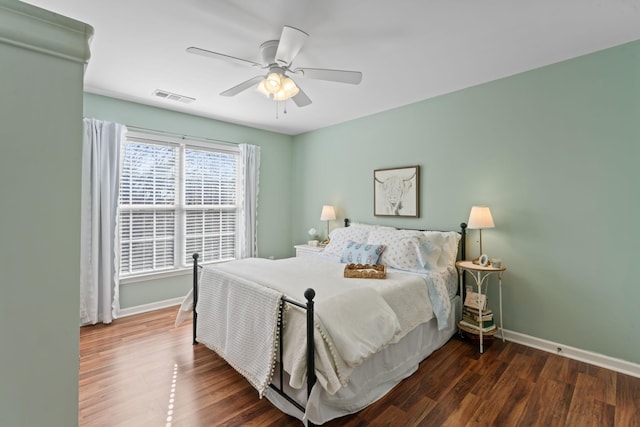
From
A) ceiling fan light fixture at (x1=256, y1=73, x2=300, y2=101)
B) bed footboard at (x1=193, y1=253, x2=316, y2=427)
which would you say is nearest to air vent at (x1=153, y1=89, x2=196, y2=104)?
ceiling fan light fixture at (x1=256, y1=73, x2=300, y2=101)

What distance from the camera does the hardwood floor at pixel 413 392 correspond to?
1.92 m

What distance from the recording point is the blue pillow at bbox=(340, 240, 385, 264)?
10.3 ft

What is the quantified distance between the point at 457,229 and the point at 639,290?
1.46 m

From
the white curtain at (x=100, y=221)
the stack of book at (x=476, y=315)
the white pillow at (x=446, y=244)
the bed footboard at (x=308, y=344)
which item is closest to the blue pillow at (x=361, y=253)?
the white pillow at (x=446, y=244)

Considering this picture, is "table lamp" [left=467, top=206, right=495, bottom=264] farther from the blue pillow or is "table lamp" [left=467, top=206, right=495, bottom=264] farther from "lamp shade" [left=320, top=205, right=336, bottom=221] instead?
"lamp shade" [left=320, top=205, right=336, bottom=221]

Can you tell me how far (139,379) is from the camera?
2340mm

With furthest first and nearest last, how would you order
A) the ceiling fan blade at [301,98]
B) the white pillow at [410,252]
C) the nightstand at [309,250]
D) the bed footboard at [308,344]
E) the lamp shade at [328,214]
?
the lamp shade at [328,214] < the nightstand at [309,250] < the white pillow at [410,252] < the ceiling fan blade at [301,98] < the bed footboard at [308,344]

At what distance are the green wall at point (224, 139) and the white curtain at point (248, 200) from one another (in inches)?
7.2

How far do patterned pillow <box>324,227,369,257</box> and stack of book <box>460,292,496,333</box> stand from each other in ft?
Answer: 4.12

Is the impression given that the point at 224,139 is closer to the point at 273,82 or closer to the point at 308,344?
the point at 273,82

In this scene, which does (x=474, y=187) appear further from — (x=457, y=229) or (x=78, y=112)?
(x=78, y=112)

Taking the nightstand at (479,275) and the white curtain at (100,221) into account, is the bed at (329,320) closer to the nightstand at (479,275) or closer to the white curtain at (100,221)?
the nightstand at (479,275)

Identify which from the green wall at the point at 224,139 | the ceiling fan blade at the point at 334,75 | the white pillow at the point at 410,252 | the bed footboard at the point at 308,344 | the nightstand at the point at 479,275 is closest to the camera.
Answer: the bed footboard at the point at 308,344

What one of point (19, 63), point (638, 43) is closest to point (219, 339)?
point (19, 63)
